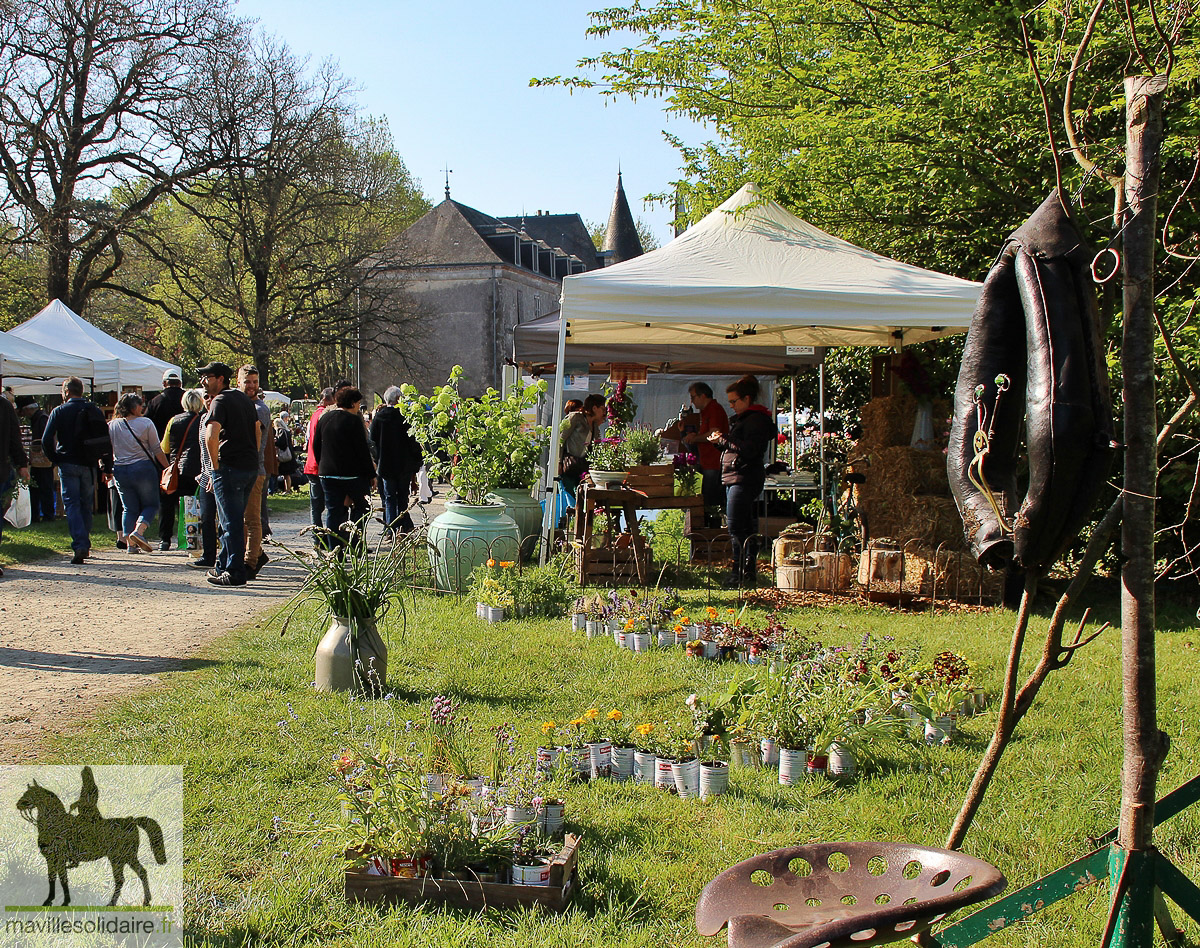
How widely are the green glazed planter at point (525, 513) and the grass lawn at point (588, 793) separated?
3229 millimetres

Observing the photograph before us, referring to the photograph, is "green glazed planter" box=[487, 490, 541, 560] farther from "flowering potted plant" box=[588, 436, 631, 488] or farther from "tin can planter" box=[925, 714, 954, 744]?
"tin can planter" box=[925, 714, 954, 744]

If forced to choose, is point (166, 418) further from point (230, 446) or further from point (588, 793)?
point (588, 793)

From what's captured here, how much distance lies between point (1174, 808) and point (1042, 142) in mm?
7245

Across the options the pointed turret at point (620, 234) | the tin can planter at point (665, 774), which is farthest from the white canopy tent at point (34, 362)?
the pointed turret at point (620, 234)

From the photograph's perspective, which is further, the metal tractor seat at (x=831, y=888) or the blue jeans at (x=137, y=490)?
the blue jeans at (x=137, y=490)

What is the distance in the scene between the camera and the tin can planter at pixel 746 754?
4.25 metres

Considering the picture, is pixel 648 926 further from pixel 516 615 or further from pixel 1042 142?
pixel 1042 142

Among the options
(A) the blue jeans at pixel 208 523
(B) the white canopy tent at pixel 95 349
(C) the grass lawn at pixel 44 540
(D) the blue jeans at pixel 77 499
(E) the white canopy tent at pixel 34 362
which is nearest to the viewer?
(A) the blue jeans at pixel 208 523

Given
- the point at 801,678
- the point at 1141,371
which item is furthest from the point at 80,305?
the point at 1141,371

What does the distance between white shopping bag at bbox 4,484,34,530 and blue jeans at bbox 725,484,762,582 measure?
8354 mm

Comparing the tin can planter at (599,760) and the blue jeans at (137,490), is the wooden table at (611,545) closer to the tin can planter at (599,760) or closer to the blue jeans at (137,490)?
the tin can planter at (599,760)

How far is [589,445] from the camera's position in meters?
10.7

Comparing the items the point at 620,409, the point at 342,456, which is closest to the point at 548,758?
the point at 342,456

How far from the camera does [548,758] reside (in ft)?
12.9
